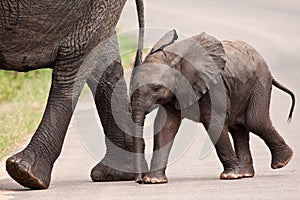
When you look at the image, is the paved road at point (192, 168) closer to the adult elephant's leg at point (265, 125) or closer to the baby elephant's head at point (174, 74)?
the adult elephant's leg at point (265, 125)

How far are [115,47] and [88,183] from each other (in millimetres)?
1067

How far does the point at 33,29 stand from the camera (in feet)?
35.4

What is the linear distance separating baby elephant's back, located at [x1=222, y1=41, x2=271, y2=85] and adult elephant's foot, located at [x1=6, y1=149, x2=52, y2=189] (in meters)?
1.50

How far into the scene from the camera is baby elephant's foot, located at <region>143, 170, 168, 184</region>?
11.0 metres

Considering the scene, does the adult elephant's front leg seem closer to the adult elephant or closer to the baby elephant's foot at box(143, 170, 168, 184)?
the adult elephant

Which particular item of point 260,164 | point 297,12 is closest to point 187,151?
point 260,164

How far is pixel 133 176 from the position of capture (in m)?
11.6

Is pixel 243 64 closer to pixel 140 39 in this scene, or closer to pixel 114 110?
pixel 140 39

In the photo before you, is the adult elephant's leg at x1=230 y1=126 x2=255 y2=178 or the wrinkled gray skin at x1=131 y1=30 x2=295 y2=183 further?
the adult elephant's leg at x1=230 y1=126 x2=255 y2=178

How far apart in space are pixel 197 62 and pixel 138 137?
27.8 inches

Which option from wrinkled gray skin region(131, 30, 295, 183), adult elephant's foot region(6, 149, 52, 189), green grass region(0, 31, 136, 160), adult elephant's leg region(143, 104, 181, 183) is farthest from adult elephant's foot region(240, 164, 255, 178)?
green grass region(0, 31, 136, 160)

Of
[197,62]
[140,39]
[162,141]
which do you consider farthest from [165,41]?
[162,141]

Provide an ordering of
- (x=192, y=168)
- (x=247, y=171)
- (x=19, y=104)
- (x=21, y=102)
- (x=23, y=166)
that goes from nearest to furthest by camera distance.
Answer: (x=23, y=166), (x=247, y=171), (x=192, y=168), (x=19, y=104), (x=21, y=102)

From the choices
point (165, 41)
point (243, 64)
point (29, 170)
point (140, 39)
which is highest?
point (165, 41)
